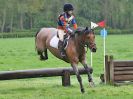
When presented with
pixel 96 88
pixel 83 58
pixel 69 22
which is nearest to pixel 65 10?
pixel 69 22

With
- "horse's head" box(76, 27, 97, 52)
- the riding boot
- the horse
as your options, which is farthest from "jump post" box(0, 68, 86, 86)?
"horse's head" box(76, 27, 97, 52)

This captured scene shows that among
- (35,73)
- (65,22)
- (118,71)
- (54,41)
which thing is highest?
(65,22)

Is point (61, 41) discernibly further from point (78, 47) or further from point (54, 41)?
point (78, 47)

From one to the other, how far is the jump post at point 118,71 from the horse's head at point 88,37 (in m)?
2.31

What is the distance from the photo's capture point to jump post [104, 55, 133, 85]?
574 inches

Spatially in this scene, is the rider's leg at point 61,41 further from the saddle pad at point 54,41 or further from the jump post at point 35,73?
the jump post at point 35,73

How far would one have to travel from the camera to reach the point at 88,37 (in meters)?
12.3

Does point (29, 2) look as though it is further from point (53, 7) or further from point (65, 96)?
point (65, 96)

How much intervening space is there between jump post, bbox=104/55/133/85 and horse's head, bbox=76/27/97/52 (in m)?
2.31

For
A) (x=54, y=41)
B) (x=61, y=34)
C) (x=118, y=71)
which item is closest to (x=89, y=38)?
(x=61, y=34)

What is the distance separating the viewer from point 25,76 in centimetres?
1399

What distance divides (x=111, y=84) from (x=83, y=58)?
1.95 metres

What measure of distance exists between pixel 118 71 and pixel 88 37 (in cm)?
297

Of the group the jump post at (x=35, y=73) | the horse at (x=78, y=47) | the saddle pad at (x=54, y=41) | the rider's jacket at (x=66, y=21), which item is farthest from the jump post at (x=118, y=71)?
the rider's jacket at (x=66, y=21)
